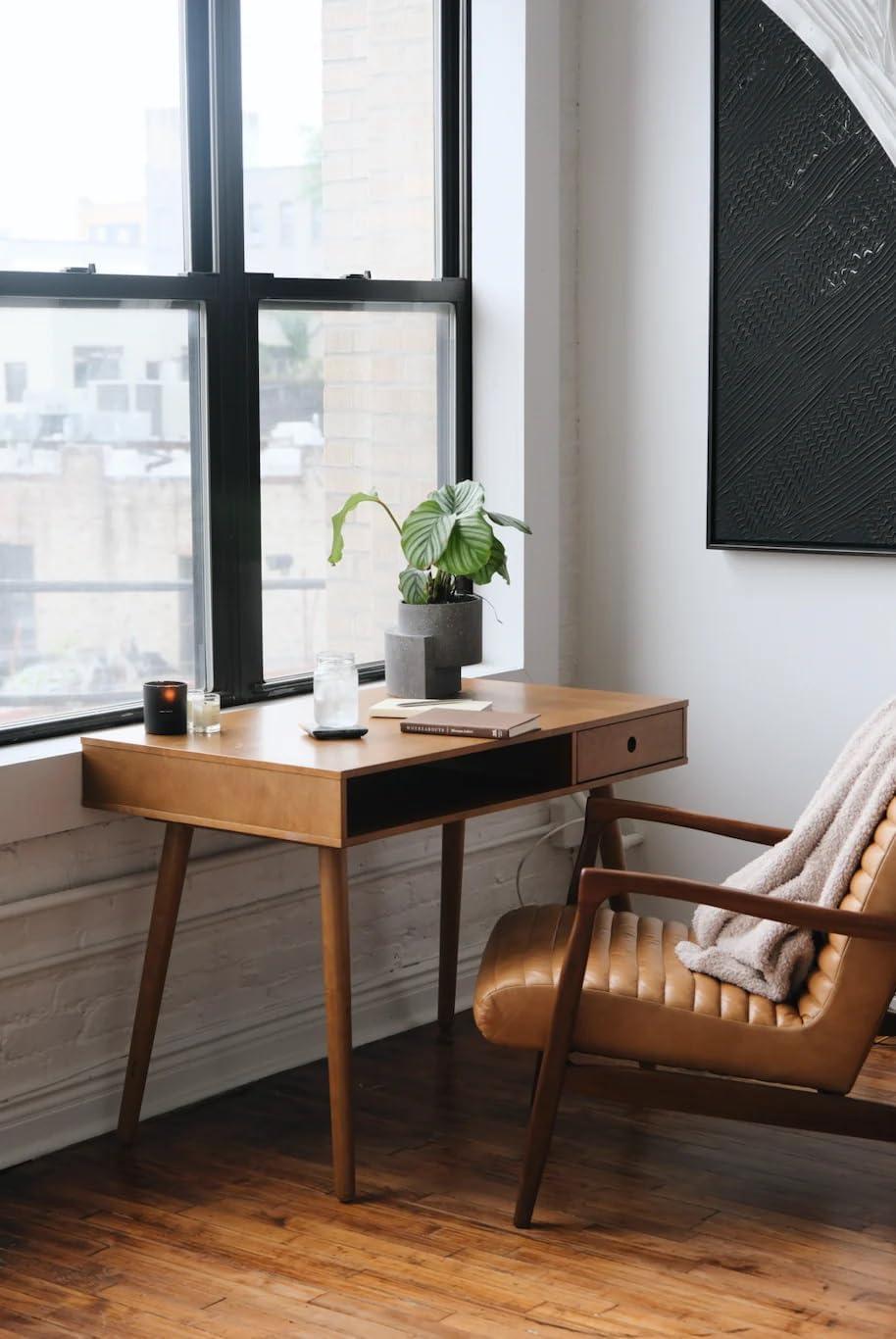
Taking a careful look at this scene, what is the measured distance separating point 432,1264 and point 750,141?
2550 mm

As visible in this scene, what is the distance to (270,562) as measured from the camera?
3746 mm

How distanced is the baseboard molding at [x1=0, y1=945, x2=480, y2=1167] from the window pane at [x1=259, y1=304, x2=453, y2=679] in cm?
76

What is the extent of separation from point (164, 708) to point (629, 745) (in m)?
0.93

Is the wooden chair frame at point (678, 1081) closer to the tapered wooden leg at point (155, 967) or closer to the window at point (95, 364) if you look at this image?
the tapered wooden leg at point (155, 967)

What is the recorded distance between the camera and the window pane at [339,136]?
3627 millimetres

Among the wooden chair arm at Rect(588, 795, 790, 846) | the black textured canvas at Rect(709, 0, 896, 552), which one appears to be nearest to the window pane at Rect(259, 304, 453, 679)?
the black textured canvas at Rect(709, 0, 896, 552)

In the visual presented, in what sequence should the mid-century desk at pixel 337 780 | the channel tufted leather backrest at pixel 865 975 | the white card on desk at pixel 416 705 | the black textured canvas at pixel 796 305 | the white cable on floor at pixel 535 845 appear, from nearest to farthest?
1. the channel tufted leather backrest at pixel 865 975
2. the mid-century desk at pixel 337 780
3. the white card on desk at pixel 416 705
4. the black textured canvas at pixel 796 305
5. the white cable on floor at pixel 535 845

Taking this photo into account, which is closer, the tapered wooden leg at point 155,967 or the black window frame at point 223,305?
the tapered wooden leg at point 155,967

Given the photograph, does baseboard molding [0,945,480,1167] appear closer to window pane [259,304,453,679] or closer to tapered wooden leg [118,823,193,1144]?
tapered wooden leg [118,823,193,1144]

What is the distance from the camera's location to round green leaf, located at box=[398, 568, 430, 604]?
3.59 m

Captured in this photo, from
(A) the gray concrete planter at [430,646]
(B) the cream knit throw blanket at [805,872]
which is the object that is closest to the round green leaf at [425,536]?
(A) the gray concrete planter at [430,646]

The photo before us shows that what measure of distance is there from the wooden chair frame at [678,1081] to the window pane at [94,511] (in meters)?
1.17

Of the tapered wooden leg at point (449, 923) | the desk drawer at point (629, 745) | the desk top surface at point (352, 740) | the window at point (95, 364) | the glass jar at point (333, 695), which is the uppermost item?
the window at point (95, 364)

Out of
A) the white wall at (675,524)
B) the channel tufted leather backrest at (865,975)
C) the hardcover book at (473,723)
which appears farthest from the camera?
the white wall at (675,524)
